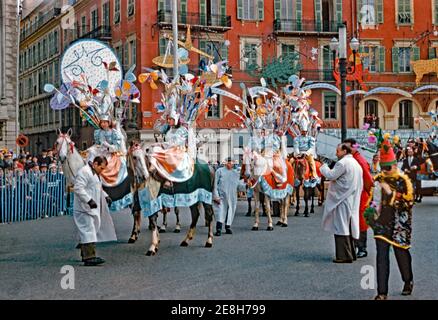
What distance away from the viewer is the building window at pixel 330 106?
38969 millimetres

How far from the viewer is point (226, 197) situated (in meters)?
13.6

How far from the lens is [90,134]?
35.0m

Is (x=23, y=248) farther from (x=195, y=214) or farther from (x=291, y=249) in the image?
(x=291, y=249)

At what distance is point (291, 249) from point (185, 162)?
93.7 inches

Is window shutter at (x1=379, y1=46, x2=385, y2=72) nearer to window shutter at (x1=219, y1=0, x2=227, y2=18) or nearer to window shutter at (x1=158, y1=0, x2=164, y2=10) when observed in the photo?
window shutter at (x1=219, y1=0, x2=227, y2=18)

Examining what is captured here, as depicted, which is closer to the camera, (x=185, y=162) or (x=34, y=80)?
(x=185, y=162)

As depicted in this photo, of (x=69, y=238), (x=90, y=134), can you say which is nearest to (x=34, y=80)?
(x=90, y=134)

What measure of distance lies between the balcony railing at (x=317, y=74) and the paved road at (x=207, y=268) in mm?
25233

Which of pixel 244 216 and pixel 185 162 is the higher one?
pixel 185 162

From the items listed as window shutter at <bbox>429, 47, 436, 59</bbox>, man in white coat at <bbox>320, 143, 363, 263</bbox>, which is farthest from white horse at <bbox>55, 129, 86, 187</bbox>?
window shutter at <bbox>429, 47, 436, 59</bbox>

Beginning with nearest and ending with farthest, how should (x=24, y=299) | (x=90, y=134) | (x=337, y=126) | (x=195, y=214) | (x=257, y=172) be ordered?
→ (x=24, y=299)
(x=195, y=214)
(x=257, y=172)
(x=90, y=134)
(x=337, y=126)

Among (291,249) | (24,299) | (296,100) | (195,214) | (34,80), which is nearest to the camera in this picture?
(24,299)

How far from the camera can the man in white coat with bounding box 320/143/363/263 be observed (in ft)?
31.0

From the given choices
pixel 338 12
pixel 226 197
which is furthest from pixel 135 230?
pixel 338 12
